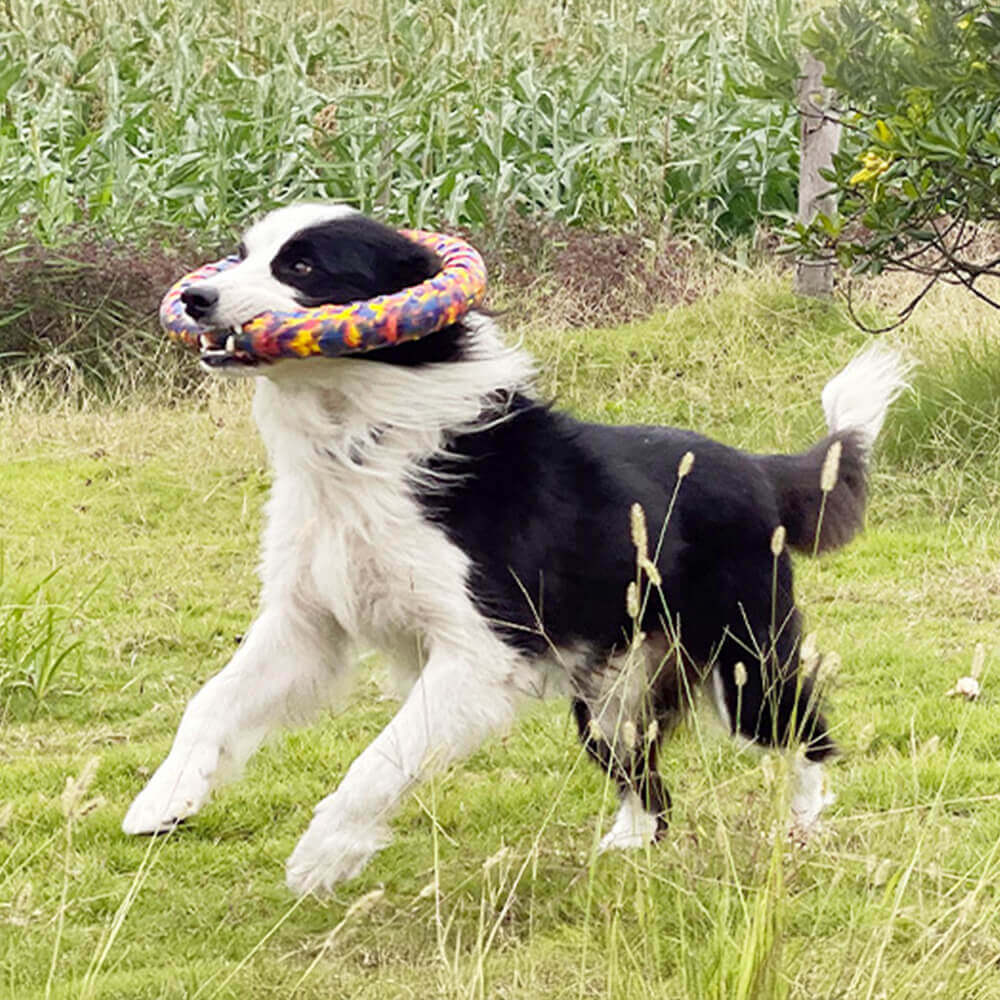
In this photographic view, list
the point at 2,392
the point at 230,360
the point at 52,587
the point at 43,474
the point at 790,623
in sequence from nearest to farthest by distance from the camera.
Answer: the point at 230,360, the point at 790,623, the point at 52,587, the point at 43,474, the point at 2,392

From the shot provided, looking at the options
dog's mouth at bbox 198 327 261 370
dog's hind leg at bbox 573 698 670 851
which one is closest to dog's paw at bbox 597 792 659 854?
dog's hind leg at bbox 573 698 670 851

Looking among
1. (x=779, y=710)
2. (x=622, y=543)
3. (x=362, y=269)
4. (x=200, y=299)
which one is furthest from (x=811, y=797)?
(x=200, y=299)

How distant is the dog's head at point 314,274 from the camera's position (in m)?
3.87

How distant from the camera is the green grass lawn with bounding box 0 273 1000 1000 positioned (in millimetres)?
3160

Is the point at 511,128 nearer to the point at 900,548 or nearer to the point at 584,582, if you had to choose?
the point at 900,548

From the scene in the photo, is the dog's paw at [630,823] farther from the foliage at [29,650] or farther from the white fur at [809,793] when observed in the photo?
the foliage at [29,650]

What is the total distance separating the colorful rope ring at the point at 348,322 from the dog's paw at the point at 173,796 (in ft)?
2.91

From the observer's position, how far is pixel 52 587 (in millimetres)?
6922

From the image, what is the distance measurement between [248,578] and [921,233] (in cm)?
305

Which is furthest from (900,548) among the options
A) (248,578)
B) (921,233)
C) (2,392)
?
(2,392)

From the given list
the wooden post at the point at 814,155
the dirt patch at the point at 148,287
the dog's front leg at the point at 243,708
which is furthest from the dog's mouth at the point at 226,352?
the wooden post at the point at 814,155

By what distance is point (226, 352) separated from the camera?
3.85 metres

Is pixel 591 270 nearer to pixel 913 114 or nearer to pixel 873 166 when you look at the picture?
pixel 873 166

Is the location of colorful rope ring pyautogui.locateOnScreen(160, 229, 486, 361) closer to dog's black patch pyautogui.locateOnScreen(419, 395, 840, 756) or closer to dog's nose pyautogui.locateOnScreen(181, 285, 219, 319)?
dog's nose pyautogui.locateOnScreen(181, 285, 219, 319)
